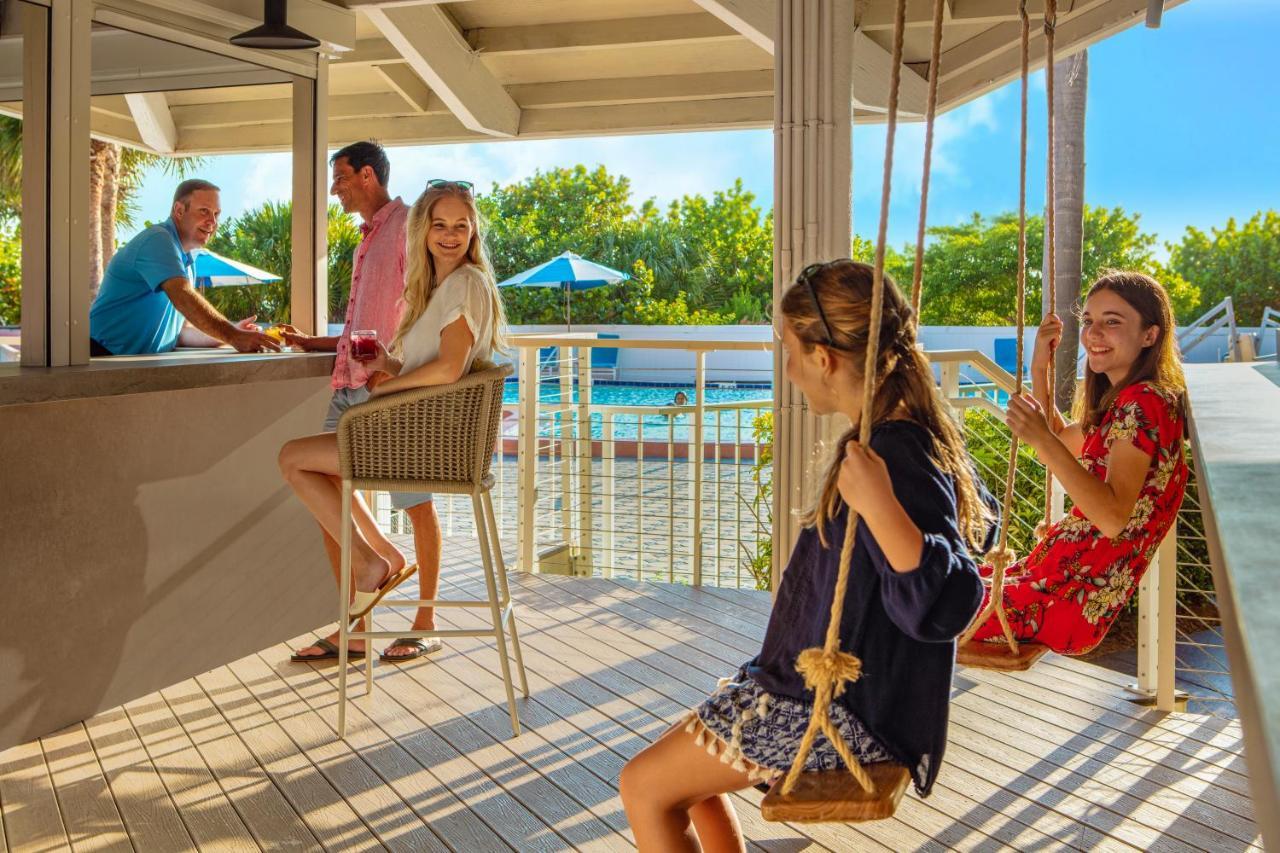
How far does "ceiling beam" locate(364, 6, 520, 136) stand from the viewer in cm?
497

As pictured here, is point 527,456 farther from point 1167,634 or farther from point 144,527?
point 1167,634

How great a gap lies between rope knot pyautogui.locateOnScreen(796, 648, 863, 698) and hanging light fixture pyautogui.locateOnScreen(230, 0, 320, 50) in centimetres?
299

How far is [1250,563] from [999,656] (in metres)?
1.52

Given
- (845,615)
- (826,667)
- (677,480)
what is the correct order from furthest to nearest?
(677,480) < (845,615) < (826,667)

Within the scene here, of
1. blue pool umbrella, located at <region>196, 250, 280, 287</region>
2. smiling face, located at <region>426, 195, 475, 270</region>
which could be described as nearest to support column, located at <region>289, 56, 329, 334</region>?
smiling face, located at <region>426, 195, 475, 270</region>

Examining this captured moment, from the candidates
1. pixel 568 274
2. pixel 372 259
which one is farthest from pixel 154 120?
pixel 568 274

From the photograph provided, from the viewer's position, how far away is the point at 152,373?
305 centimetres

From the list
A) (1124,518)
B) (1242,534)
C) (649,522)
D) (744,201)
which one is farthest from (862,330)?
(744,201)

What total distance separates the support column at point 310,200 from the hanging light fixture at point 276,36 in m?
0.45

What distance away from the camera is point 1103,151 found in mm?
60438

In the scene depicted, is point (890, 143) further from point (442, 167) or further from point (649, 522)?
point (442, 167)

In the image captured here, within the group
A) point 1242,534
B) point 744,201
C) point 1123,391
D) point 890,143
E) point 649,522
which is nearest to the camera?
point 1242,534

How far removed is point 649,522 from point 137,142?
434 inches

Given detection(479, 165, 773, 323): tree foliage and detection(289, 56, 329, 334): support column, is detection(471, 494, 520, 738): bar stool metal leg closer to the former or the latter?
detection(289, 56, 329, 334): support column
